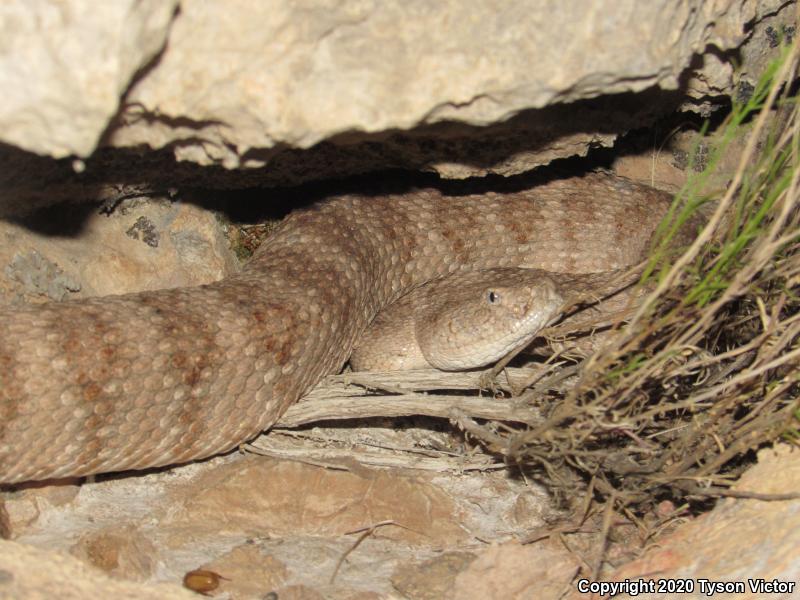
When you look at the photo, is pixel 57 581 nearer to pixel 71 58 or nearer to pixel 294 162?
pixel 71 58

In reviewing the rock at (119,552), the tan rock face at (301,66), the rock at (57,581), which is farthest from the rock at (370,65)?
the rock at (119,552)

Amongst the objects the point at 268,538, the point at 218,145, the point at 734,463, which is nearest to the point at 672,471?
the point at 734,463

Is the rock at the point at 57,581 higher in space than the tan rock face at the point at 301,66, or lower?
lower

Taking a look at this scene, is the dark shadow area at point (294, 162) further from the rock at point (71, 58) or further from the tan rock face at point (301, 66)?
the rock at point (71, 58)

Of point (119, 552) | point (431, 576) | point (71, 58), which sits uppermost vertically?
point (71, 58)

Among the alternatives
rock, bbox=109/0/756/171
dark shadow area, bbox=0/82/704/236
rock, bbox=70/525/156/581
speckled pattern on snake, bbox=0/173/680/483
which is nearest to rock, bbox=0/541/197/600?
rock, bbox=70/525/156/581

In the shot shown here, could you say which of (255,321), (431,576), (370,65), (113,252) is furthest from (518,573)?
(113,252)

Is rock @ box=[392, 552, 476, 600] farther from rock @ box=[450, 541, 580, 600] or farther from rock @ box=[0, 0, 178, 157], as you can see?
rock @ box=[0, 0, 178, 157]
